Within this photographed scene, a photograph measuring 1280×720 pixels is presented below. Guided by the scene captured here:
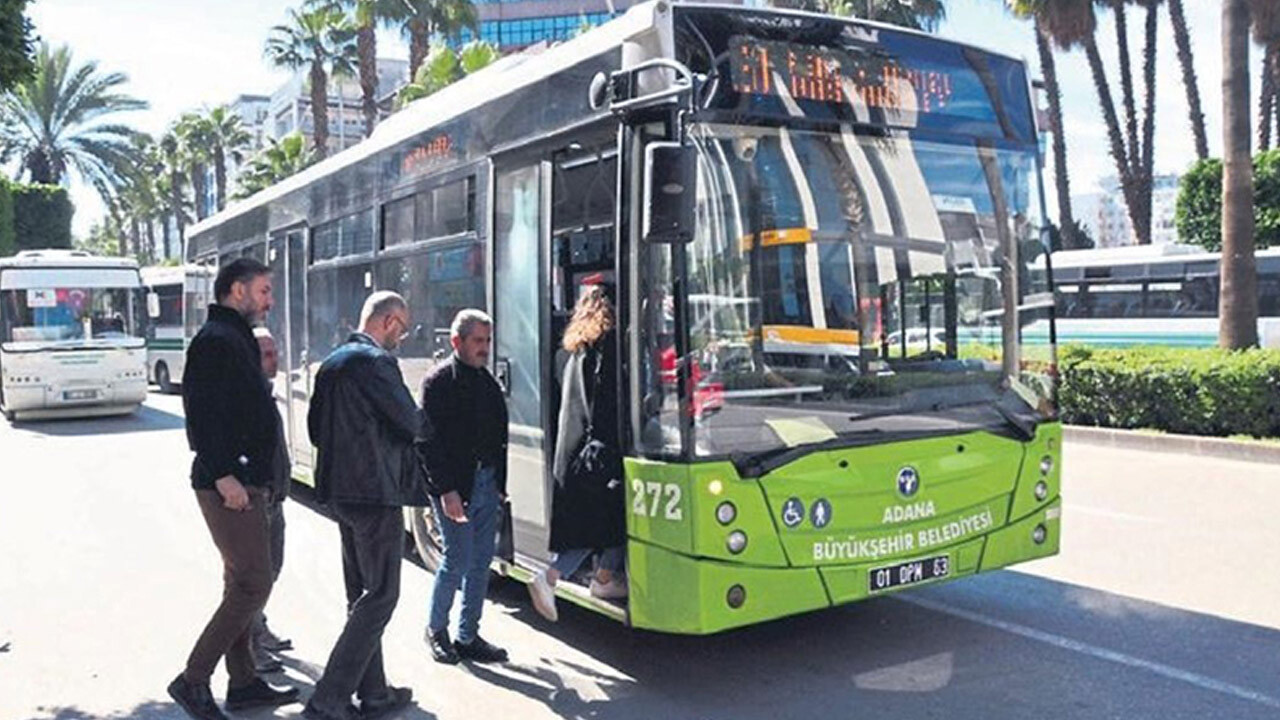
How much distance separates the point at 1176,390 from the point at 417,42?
2471 centimetres

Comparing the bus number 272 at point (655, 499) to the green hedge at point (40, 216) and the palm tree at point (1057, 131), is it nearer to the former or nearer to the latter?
the palm tree at point (1057, 131)

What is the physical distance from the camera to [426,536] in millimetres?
7773

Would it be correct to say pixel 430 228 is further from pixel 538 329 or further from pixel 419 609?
pixel 419 609

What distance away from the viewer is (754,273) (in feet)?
17.4

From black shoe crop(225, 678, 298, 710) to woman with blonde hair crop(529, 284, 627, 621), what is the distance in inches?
51.9

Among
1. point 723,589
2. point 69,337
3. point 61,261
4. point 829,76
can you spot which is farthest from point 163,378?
point 723,589

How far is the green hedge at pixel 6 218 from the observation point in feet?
119

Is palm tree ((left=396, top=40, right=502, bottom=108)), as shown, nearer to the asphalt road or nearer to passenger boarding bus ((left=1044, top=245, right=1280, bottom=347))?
passenger boarding bus ((left=1044, top=245, right=1280, bottom=347))

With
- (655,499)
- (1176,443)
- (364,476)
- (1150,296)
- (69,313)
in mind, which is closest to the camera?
(364,476)

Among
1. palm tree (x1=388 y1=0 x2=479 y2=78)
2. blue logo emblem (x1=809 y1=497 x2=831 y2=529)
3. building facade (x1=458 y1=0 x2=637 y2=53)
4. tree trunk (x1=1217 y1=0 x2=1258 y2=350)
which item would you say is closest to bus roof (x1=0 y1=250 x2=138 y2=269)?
palm tree (x1=388 y1=0 x2=479 y2=78)

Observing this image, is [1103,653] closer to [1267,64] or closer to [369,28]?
[1267,64]

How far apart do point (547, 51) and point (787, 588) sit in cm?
336

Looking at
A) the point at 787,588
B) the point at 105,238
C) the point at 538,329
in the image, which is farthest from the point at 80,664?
the point at 105,238

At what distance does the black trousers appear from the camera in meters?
5.03
